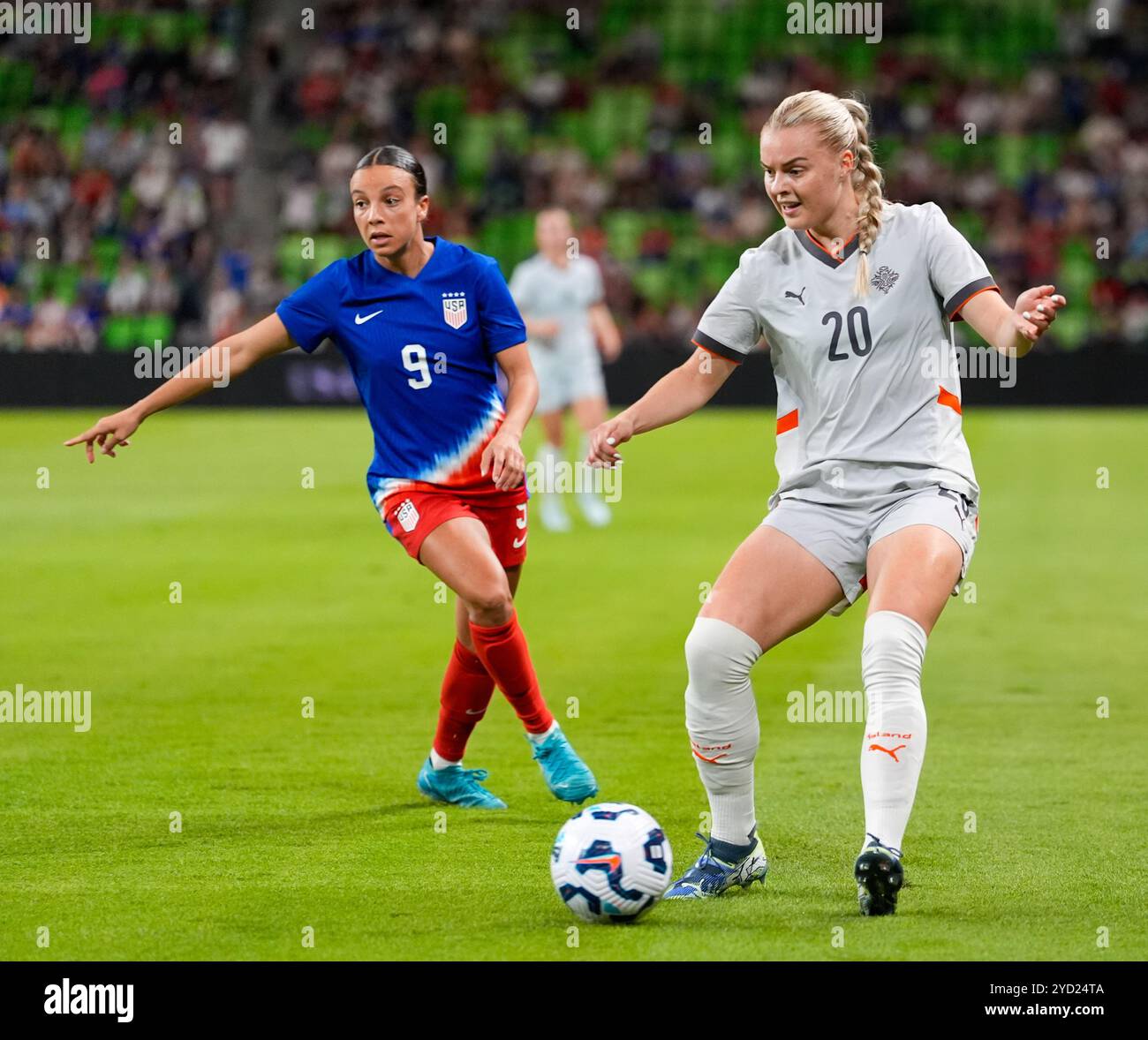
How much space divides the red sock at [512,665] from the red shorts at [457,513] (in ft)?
1.07

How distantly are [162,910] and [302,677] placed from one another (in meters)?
4.30

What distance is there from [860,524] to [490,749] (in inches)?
121

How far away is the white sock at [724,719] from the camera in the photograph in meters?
5.29

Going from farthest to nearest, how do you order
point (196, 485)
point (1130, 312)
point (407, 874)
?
point (1130, 312)
point (196, 485)
point (407, 874)

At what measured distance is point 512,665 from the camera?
21.8ft

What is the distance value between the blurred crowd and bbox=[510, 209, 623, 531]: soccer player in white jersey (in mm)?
11861

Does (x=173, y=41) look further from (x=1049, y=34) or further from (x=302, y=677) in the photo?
(x=302, y=677)

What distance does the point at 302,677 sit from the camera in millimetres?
9680

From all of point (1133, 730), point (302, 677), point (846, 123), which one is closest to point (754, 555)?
point (846, 123)
